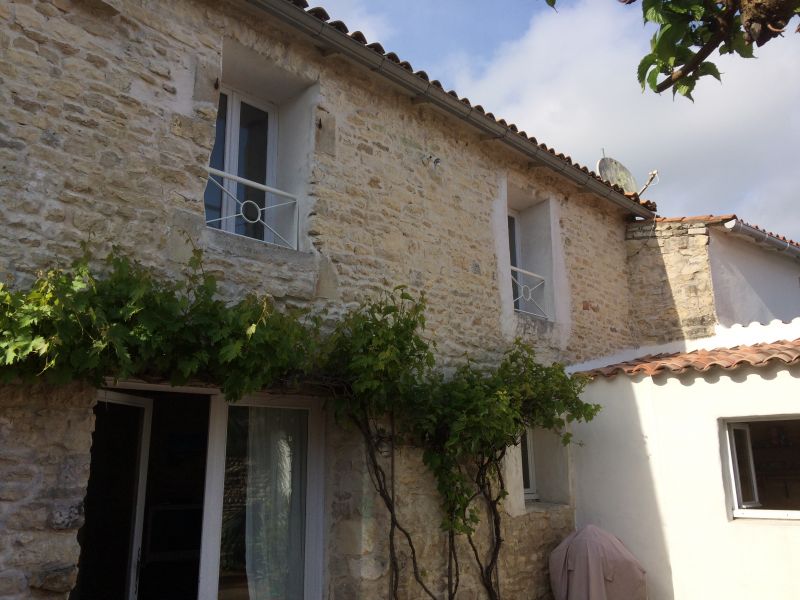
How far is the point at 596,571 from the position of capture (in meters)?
5.68

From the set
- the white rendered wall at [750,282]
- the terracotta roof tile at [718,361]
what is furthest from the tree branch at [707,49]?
the white rendered wall at [750,282]

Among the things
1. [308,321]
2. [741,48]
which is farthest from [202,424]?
[741,48]

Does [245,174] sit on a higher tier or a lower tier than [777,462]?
higher

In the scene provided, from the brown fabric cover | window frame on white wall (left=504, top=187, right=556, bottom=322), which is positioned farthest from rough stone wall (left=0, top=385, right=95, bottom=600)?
window frame on white wall (left=504, top=187, right=556, bottom=322)

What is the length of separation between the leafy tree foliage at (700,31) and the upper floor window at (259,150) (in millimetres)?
2913

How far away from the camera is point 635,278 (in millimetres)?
8586

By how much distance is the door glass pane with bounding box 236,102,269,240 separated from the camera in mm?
5016

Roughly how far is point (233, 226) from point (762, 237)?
24.6 feet

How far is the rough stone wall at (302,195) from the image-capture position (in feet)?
12.3

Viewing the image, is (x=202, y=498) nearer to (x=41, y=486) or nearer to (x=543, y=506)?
(x=41, y=486)

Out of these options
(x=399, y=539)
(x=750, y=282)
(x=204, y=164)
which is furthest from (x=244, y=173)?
(x=750, y=282)

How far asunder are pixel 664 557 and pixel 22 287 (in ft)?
18.3

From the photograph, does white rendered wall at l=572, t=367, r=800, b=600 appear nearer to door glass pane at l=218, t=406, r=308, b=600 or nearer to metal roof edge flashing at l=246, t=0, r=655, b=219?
metal roof edge flashing at l=246, t=0, r=655, b=219

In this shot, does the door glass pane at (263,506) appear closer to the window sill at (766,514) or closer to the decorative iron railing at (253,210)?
the decorative iron railing at (253,210)
